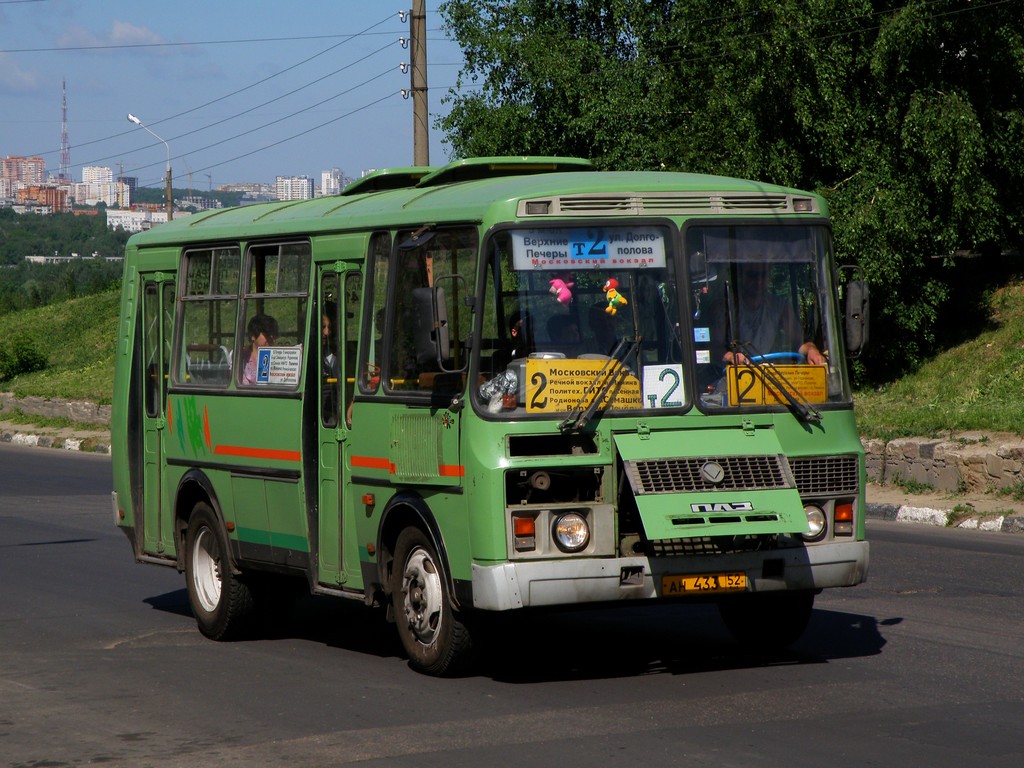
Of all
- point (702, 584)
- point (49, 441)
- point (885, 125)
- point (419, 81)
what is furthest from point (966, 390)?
point (49, 441)

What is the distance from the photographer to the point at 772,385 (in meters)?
8.23

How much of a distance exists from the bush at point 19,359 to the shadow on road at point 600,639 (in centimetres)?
3277

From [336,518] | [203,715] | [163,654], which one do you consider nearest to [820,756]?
[203,715]

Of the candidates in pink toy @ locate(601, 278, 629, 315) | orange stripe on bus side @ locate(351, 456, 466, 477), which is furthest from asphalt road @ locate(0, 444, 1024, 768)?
pink toy @ locate(601, 278, 629, 315)

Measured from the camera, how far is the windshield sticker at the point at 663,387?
7988 millimetres

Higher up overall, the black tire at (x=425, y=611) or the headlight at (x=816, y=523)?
the headlight at (x=816, y=523)

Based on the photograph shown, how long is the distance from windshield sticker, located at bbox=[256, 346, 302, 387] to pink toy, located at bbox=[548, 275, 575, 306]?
2.22m

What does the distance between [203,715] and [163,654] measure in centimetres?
209

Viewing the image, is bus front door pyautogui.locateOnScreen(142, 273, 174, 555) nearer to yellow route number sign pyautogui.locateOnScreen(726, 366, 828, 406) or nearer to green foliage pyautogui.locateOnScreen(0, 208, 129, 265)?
yellow route number sign pyautogui.locateOnScreen(726, 366, 828, 406)

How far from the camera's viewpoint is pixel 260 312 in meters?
10.0

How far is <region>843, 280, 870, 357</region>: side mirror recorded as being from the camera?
8477mm

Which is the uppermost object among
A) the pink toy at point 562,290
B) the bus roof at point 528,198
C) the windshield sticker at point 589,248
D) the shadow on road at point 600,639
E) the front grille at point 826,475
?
the bus roof at point 528,198

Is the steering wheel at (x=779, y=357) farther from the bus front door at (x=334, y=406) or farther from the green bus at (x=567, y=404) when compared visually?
the bus front door at (x=334, y=406)

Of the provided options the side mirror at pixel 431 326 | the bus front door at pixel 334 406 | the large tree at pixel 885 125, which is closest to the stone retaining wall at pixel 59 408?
the large tree at pixel 885 125
